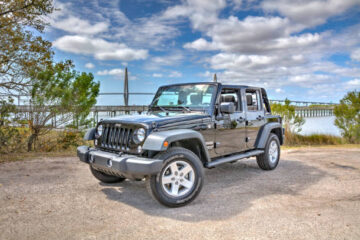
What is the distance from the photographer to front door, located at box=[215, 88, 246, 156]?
5391mm

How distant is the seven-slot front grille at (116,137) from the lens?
14.7 feet

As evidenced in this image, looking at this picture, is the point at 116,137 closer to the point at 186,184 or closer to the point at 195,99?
the point at 186,184

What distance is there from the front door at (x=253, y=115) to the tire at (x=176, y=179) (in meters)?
2.25

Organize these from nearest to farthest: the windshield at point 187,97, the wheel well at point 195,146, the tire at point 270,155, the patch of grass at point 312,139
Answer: the wheel well at point 195,146, the windshield at point 187,97, the tire at point 270,155, the patch of grass at point 312,139

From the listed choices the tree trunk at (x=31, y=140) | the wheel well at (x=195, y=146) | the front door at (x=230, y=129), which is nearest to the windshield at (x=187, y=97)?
the front door at (x=230, y=129)

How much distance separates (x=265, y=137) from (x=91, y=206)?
399 centimetres

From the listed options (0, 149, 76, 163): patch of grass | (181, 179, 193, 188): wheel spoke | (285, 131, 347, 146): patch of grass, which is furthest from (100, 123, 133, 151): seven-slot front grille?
(285, 131, 347, 146): patch of grass

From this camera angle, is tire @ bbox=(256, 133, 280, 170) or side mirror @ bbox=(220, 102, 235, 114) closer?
side mirror @ bbox=(220, 102, 235, 114)

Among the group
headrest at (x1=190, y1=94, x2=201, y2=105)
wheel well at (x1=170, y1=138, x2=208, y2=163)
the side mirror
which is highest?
headrest at (x1=190, y1=94, x2=201, y2=105)

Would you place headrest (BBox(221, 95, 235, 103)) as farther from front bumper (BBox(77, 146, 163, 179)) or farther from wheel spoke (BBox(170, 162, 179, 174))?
front bumper (BBox(77, 146, 163, 179))

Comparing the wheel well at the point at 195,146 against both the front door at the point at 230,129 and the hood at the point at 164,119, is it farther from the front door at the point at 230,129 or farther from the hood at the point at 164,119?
the front door at the point at 230,129

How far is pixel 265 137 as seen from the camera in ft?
21.7

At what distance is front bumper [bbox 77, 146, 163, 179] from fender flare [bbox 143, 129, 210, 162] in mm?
180

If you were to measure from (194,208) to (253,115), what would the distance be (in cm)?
296
